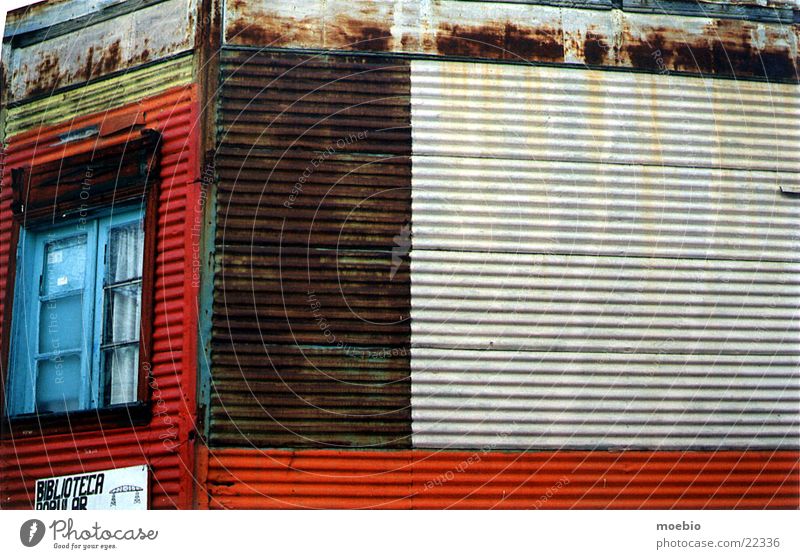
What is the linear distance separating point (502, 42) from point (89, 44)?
2.59 m

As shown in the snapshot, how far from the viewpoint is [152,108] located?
6.53 metres

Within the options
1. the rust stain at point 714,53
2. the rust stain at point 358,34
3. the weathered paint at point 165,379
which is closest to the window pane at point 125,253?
the weathered paint at point 165,379

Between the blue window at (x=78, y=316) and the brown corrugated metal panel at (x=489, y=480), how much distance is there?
908 mm

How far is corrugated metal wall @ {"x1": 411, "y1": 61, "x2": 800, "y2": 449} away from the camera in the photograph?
6.13m

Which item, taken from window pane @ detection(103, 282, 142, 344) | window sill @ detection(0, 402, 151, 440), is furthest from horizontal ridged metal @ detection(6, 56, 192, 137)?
window sill @ detection(0, 402, 151, 440)

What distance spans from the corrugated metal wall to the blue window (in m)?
1.70

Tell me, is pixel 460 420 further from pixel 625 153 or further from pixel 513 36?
pixel 513 36

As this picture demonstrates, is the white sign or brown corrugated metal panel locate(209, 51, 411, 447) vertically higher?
brown corrugated metal panel locate(209, 51, 411, 447)

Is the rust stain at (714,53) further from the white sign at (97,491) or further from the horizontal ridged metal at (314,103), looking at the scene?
the white sign at (97,491)

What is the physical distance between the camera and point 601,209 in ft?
20.8

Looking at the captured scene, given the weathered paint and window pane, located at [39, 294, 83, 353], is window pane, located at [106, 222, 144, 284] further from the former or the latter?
window pane, located at [39, 294, 83, 353]

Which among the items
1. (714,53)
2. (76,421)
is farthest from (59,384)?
(714,53)
